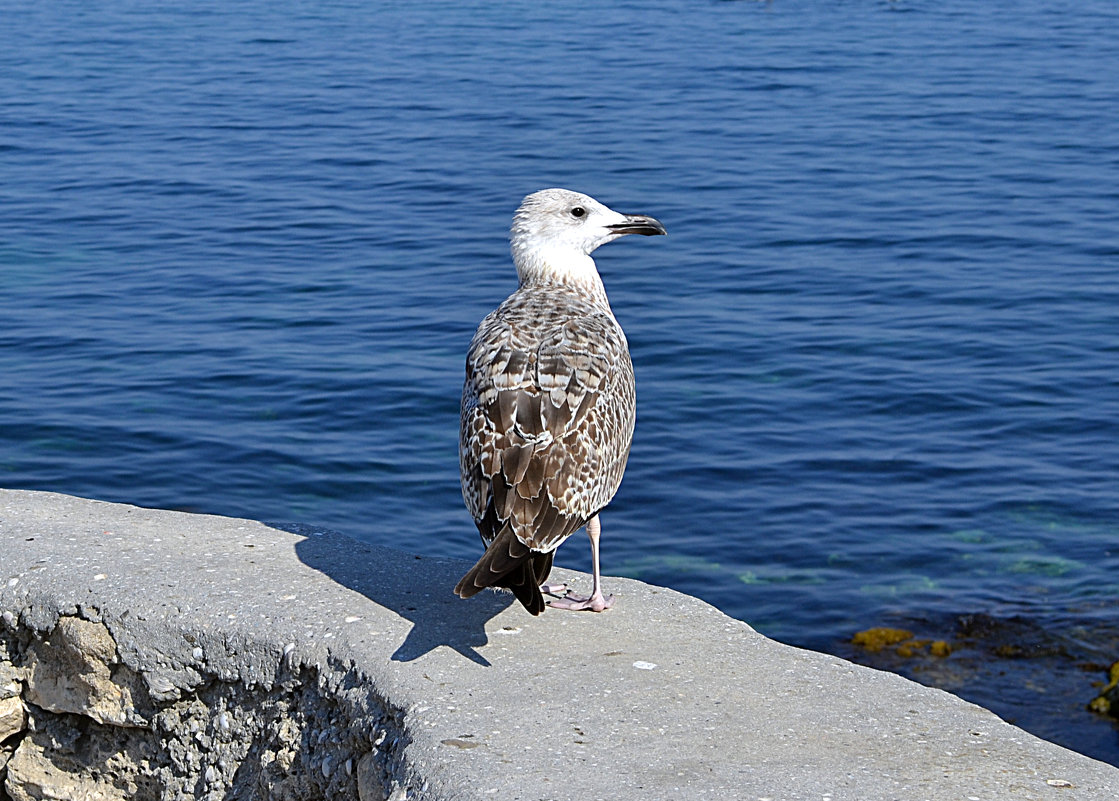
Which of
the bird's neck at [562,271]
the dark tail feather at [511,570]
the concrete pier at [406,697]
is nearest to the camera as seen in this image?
the concrete pier at [406,697]

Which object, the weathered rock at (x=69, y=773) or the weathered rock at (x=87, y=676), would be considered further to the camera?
the weathered rock at (x=69, y=773)

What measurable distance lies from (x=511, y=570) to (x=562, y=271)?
6.74 ft

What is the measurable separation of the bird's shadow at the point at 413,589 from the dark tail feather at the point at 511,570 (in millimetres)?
313

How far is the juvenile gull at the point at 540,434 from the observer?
5.36 m

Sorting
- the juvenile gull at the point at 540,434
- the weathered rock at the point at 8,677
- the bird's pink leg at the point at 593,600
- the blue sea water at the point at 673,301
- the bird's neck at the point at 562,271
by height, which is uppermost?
the bird's neck at the point at 562,271

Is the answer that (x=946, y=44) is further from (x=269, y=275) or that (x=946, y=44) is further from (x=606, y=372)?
(x=606, y=372)

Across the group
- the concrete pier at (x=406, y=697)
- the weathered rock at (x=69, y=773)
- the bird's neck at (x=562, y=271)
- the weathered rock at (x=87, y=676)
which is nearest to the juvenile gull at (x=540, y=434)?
the bird's neck at (x=562, y=271)

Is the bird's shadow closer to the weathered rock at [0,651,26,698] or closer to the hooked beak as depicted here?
the weathered rock at [0,651,26,698]

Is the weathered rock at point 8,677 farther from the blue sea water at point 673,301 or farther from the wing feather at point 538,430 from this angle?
the blue sea water at point 673,301

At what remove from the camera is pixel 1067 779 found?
15.9ft

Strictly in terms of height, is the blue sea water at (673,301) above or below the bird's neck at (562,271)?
below

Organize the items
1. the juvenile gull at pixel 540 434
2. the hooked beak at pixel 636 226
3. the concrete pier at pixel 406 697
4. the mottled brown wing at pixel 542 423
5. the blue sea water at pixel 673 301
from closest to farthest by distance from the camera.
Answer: the concrete pier at pixel 406 697
the juvenile gull at pixel 540 434
the mottled brown wing at pixel 542 423
the hooked beak at pixel 636 226
the blue sea water at pixel 673 301

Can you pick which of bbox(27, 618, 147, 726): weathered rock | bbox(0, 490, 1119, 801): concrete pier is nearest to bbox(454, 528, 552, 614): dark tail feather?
bbox(0, 490, 1119, 801): concrete pier

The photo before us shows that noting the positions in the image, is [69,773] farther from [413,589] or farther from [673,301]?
[673,301]
